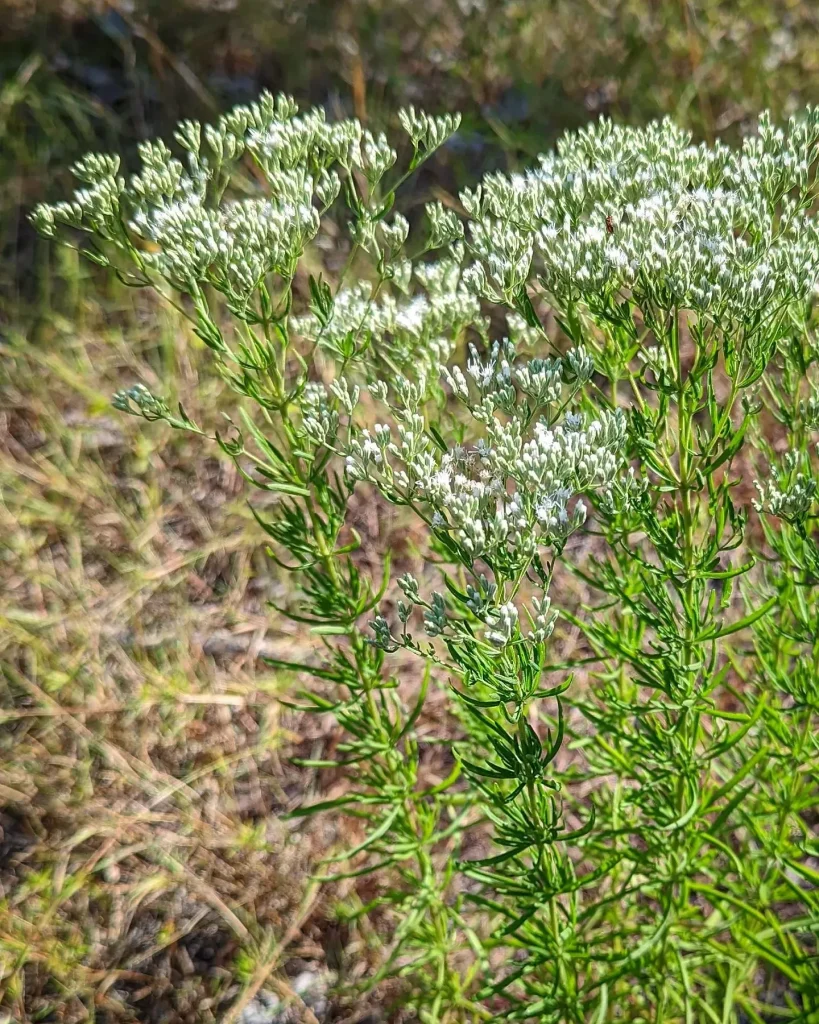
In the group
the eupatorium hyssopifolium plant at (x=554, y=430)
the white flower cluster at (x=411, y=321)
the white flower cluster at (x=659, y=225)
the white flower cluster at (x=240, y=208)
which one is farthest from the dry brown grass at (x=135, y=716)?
the white flower cluster at (x=659, y=225)

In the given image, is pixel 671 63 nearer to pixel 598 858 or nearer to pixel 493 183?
pixel 493 183

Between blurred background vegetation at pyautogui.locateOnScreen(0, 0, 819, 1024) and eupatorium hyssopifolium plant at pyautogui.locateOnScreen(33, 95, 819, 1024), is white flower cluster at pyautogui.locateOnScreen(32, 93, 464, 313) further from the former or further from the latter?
blurred background vegetation at pyautogui.locateOnScreen(0, 0, 819, 1024)

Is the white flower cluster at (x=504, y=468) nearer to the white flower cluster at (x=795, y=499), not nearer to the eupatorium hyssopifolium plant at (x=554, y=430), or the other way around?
the eupatorium hyssopifolium plant at (x=554, y=430)

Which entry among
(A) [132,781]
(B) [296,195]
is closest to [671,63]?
(B) [296,195]

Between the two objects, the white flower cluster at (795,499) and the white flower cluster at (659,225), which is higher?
the white flower cluster at (659,225)

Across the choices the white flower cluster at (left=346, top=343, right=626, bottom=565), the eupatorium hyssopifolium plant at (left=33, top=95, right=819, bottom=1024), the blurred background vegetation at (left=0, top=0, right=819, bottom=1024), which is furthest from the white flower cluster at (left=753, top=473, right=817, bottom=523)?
the blurred background vegetation at (left=0, top=0, right=819, bottom=1024)

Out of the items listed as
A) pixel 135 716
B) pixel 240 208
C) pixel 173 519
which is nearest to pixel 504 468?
pixel 240 208
